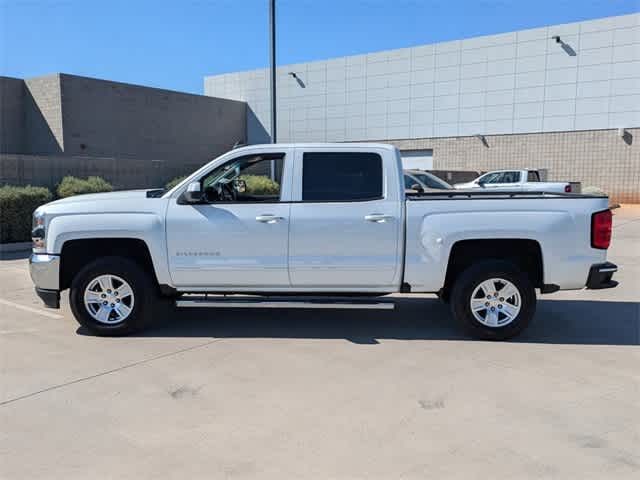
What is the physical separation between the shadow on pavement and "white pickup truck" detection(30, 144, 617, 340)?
43 centimetres

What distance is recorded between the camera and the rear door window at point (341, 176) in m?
5.80

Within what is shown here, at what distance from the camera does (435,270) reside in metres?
5.69

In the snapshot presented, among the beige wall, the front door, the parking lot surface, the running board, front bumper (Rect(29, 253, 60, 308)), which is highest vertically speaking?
the beige wall

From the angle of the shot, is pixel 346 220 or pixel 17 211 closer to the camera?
pixel 346 220

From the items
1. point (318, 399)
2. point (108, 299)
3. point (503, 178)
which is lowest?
point (318, 399)

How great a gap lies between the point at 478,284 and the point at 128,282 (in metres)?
Result: 3.60

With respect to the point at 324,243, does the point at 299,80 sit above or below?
above

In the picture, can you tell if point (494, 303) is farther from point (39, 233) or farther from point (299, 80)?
point (299, 80)

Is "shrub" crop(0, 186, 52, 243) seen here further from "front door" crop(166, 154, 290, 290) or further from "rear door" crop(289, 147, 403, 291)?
"rear door" crop(289, 147, 403, 291)

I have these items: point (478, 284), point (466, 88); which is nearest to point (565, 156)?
point (466, 88)

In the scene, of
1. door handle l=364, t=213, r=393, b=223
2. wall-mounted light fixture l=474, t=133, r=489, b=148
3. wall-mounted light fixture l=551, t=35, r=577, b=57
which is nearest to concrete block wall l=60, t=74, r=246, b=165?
wall-mounted light fixture l=474, t=133, r=489, b=148

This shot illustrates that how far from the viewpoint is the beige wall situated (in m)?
26.7

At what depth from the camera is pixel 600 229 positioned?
5570mm

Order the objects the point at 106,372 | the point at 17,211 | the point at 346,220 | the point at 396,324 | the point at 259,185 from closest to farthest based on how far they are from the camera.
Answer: the point at 106,372
the point at 346,220
the point at 396,324
the point at 17,211
the point at 259,185
